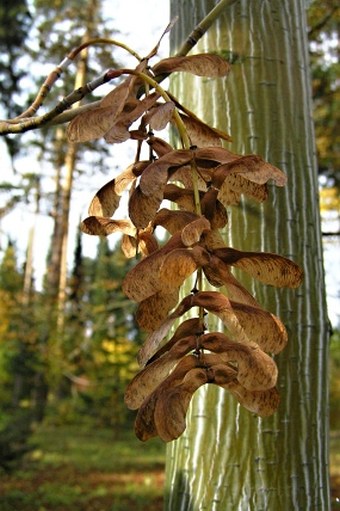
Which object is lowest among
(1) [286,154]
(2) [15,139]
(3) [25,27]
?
(1) [286,154]

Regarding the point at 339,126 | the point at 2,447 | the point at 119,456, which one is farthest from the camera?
the point at 119,456

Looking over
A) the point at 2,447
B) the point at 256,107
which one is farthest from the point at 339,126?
the point at 256,107

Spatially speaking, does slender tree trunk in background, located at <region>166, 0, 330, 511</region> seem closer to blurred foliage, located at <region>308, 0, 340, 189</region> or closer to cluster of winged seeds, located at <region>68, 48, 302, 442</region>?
cluster of winged seeds, located at <region>68, 48, 302, 442</region>

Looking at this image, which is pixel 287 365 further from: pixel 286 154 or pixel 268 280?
pixel 268 280

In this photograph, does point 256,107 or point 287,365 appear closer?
point 287,365

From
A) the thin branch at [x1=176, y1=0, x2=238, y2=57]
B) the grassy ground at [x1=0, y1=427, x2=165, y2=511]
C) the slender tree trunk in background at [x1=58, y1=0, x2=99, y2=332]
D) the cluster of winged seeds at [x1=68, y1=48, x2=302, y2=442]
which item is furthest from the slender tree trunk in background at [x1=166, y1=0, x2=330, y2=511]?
the slender tree trunk in background at [x1=58, y1=0, x2=99, y2=332]

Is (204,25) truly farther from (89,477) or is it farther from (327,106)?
(89,477)
